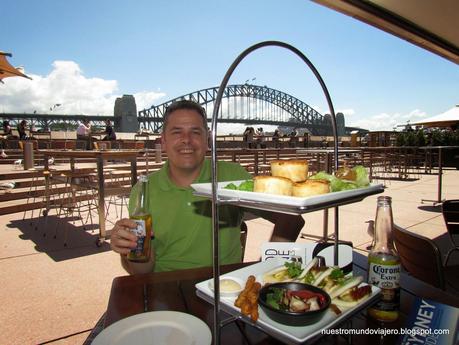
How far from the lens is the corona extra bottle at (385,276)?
3.80 feet

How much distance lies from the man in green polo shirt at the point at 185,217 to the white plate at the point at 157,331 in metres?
0.78

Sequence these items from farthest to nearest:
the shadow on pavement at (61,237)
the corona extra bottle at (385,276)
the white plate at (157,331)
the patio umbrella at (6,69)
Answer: the patio umbrella at (6,69) < the shadow on pavement at (61,237) < the corona extra bottle at (385,276) < the white plate at (157,331)

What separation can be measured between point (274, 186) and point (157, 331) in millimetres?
664

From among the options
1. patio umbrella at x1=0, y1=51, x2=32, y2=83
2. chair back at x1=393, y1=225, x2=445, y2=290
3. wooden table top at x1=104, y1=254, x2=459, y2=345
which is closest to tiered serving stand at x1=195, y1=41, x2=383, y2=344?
wooden table top at x1=104, y1=254, x2=459, y2=345

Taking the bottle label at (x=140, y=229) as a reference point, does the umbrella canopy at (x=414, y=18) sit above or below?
above

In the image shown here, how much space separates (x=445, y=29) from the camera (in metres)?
5.14

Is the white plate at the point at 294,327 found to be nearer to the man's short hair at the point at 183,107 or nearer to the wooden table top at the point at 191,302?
the wooden table top at the point at 191,302

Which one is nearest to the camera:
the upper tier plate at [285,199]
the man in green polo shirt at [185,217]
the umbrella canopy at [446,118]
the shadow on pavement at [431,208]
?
the upper tier plate at [285,199]

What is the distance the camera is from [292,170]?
107 cm

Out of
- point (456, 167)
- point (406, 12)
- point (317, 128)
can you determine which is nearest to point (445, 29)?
point (406, 12)

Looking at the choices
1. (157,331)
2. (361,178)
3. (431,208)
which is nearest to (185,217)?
(157,331)

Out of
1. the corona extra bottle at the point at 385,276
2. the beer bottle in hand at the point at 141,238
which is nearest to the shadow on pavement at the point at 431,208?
→ the corona extra bottle at the point at 385,276

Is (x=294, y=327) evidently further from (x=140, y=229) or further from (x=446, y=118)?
(x=446, y=118)

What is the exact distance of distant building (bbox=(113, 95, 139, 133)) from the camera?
150 ft
